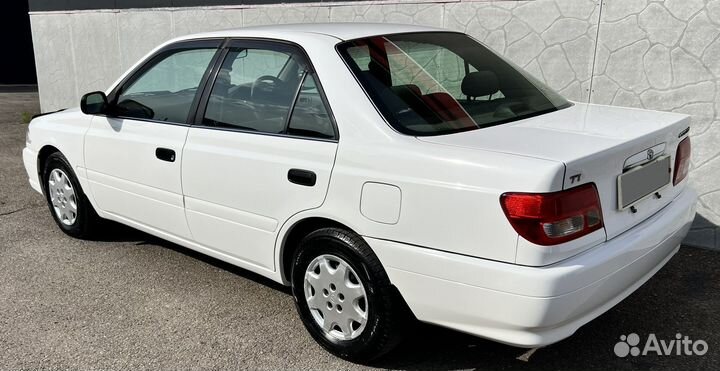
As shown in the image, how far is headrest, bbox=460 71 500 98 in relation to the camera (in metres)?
3.46

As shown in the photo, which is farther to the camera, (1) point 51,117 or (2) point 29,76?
(2) point 29,76

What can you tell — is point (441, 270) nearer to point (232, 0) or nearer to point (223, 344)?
point (223, 344)

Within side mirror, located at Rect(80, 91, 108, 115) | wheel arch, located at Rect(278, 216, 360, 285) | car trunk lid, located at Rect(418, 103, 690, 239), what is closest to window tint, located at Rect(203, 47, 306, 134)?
wheel arch, located at Rect(278, 216, 360, 285)

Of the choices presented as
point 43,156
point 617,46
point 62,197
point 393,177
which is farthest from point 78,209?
point 617,46

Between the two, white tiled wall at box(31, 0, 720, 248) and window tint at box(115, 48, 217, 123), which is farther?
white tiled wall at box(31, 0, 720, 248)

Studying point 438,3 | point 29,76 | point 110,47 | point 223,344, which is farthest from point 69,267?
point 29,76

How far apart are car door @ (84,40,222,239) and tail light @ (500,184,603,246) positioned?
2079 mm

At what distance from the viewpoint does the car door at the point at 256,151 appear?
311cm

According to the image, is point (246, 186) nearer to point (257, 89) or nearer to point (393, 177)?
point (257, 89)

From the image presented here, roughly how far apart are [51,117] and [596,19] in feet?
14.1

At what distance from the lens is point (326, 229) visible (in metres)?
3.05

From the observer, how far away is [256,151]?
10.8 feet

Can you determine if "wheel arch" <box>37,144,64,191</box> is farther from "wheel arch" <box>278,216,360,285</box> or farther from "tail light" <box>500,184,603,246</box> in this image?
"tail light" <box>500,184,603,246</box>

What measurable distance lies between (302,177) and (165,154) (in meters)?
1.15
